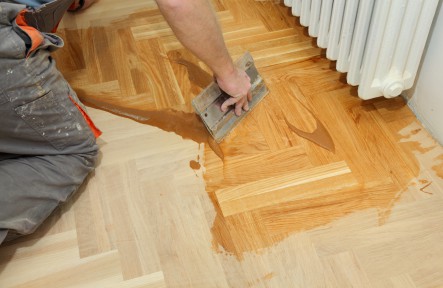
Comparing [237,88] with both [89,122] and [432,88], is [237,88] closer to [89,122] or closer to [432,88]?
[89,122]

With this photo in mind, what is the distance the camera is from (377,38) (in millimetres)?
979

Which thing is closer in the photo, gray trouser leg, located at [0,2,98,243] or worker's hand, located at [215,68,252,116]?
gray trouser leg, located at [0,2,98,243]

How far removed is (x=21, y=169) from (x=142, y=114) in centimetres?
36

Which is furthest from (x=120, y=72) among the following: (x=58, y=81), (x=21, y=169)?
(x=21, y=169)

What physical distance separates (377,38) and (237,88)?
0.34 metres

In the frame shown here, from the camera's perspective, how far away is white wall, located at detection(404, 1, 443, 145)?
3.38 feet

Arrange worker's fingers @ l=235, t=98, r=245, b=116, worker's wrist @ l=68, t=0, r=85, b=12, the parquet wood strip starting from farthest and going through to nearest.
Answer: worker's wrist @ l=68, t=0, r=85, b=12, worker's fingers @ l=235, t=98, r=245, b=116, the parquet wood strip

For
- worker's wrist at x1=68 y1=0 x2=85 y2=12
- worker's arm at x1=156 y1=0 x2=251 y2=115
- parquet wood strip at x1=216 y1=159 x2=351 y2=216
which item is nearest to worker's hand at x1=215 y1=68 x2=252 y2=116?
worker's arm at x1=156 y1=0 x2=251 y2=115

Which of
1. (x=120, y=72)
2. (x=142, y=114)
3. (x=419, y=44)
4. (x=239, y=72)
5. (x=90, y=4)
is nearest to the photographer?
(x=419, y=44)

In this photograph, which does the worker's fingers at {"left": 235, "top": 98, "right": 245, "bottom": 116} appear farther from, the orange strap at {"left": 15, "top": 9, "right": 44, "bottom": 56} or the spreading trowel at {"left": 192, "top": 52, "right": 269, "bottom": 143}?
the orange strap at {"left": 15, "top": 9, "right": 44, "bottom": 56}

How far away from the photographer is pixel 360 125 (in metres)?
1.17

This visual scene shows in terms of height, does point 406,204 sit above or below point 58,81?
below

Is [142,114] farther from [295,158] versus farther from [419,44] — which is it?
[419,44]

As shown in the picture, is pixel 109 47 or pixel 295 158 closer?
pixel 295 158
